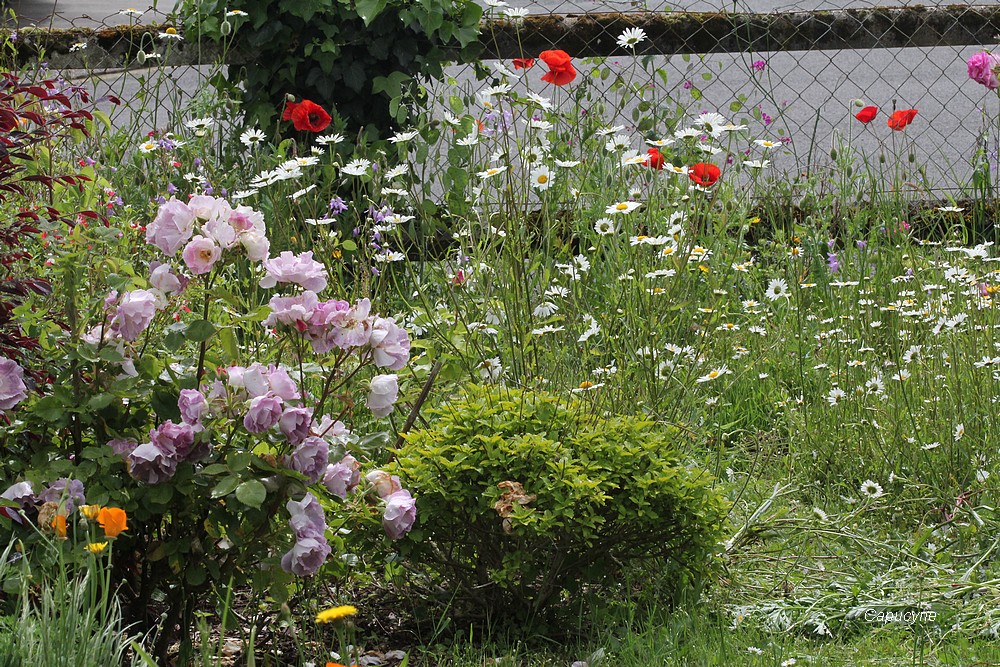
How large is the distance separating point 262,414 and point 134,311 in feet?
1.05

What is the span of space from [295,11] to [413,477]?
303 cm

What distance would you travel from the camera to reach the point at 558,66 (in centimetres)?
340

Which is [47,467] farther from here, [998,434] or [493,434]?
[998,434]

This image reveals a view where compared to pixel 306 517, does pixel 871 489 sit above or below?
below

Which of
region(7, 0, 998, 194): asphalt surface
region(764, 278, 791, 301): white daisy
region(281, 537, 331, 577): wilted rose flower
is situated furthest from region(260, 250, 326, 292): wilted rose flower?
region(7, 0, 998, 194): asphalt surface

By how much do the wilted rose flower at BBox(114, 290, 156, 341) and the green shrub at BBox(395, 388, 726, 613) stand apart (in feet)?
2.06

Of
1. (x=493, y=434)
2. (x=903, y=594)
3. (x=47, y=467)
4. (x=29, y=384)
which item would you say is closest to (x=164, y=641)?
(x=47, y=467)

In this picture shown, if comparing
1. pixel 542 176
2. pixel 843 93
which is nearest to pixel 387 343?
pixel 542 176

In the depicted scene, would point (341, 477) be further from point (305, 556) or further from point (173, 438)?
point (173, 438)

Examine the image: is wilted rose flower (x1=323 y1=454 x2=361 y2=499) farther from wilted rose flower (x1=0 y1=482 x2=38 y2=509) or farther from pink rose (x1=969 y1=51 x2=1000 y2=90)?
pink rose (x1=969 y1=51 x2=1000 y2=90)

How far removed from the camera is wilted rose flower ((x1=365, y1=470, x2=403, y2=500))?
2203 millimetres

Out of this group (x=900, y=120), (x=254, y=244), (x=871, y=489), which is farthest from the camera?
(x=900, y=120)

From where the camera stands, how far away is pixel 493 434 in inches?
94.9

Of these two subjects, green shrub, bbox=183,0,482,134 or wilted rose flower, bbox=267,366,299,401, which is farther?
green shrub, bbox=183,0,482,134
